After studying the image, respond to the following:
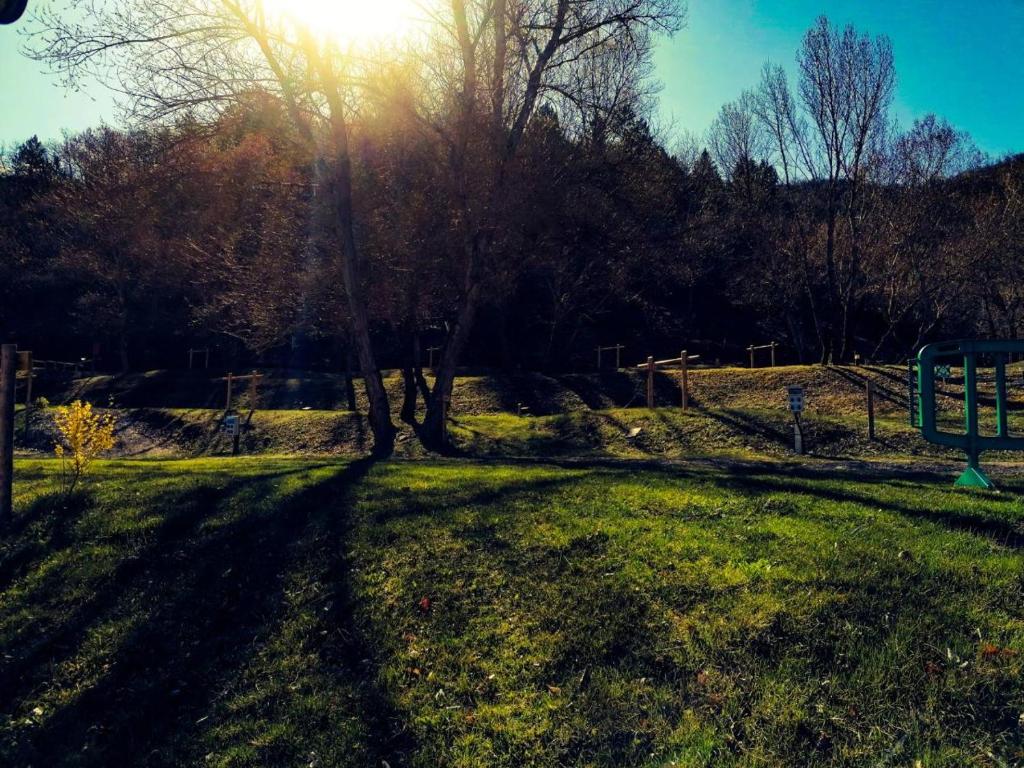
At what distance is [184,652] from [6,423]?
4.51 meters

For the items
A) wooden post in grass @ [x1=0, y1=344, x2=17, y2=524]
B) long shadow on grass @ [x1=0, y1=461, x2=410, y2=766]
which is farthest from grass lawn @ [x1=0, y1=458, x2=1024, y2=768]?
wooden post in grass @ [x1=0, y1=344, x2=17, y2=524]

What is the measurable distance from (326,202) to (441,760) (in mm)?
12529

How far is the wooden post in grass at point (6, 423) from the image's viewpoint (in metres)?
7.89

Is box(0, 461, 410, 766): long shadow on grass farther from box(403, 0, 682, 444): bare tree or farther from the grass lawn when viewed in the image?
box(403, 0, 682, 444): bare tree

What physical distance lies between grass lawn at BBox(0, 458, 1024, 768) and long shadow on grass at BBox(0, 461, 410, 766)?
2 centimetres

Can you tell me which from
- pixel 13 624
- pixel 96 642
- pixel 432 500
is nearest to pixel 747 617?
pixel 432 500

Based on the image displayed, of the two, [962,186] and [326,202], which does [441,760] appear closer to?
[326,202]

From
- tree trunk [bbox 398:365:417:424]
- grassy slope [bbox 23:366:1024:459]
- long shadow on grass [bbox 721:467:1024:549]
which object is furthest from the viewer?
tree trunk [bbox 398:365:417:424]

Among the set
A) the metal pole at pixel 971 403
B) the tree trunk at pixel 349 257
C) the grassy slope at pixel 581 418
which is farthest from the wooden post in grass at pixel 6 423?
the metal pole at pixel 971 403

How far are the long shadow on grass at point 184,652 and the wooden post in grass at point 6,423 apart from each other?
2.13 m

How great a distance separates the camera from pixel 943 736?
371 cm

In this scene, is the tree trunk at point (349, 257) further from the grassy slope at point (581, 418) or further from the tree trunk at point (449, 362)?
the grassy slope at point (581, 418)

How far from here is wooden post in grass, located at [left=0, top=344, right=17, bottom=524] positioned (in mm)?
7895

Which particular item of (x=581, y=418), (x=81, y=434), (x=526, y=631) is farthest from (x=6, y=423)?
(x=581, y=418)
